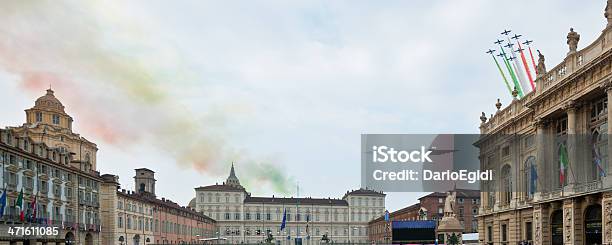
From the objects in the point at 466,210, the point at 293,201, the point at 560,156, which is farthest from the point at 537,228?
the point at 293,201

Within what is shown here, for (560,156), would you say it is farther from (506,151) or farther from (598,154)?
(506,151)

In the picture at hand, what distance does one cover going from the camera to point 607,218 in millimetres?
38531

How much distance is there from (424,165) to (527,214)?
40.7 ft

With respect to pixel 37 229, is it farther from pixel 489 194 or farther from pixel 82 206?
pixel 489 194

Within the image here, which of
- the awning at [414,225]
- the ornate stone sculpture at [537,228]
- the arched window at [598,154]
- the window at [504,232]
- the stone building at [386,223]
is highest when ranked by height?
the arched window at [598,154]

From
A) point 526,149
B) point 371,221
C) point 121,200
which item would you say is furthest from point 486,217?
point 371,221

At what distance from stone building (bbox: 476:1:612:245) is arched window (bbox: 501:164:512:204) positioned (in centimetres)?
10

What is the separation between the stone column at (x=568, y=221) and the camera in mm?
43406

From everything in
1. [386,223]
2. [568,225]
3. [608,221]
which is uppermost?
[608,221]

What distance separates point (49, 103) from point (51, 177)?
24.7 m

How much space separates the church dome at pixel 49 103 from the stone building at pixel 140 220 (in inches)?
542

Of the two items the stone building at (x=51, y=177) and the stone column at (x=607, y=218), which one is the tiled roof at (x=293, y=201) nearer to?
the stone building at (x=51, y=177)

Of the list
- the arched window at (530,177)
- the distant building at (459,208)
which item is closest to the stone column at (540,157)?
the arched window at (530,177)

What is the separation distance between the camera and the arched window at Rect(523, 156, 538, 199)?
49.2m
